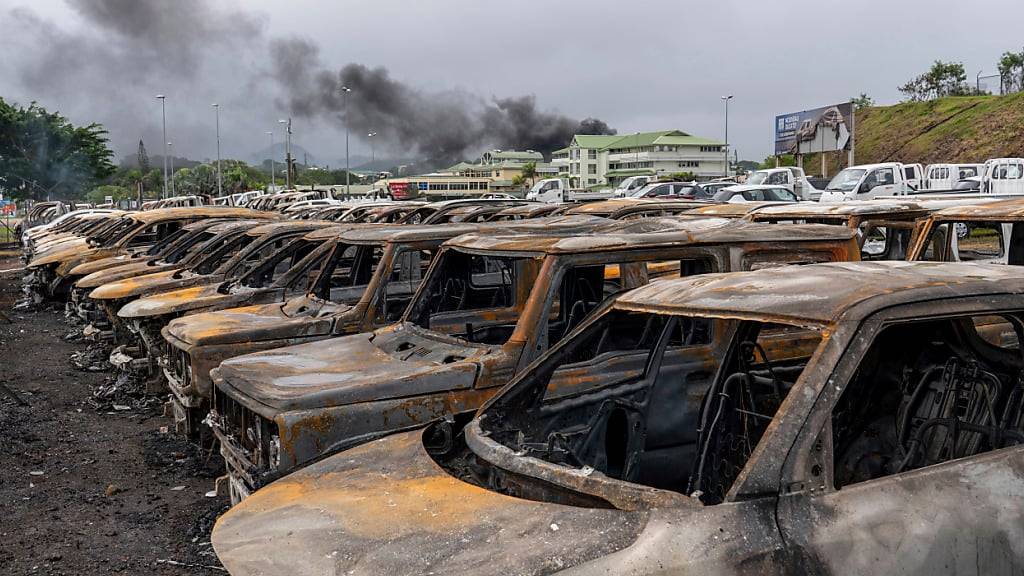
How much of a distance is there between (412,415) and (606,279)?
6.72 ft

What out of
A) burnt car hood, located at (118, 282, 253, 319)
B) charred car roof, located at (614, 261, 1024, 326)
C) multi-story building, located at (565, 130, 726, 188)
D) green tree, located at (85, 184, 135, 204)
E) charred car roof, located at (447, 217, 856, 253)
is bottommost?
burnt car hood, located at (118, 282, 253, 319)

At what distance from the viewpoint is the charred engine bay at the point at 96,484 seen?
5.48 m

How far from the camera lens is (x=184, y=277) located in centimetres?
1141

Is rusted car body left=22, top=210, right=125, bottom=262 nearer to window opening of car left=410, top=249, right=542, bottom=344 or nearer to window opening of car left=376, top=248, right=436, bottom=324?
window opening of car left=376, top=248, right=436, bottom=324

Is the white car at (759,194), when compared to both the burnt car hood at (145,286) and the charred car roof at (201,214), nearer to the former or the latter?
the charred car roof at (201,214)

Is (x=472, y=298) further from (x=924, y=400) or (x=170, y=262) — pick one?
(x=170, y=262)

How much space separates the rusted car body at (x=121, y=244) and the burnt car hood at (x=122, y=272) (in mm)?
2736

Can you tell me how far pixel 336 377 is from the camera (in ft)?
16.8

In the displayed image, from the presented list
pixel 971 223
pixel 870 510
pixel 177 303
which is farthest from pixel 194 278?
pixel 870 510

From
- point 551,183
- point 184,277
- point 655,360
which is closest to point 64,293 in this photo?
point 184,277

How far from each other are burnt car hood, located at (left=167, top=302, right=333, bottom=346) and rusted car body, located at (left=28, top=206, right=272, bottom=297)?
9.12 meters

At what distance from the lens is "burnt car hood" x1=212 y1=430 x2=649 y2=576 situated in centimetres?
267

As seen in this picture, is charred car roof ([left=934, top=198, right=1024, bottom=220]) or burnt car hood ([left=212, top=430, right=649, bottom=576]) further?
charred car roof ([left=934, top=198, right=1024, bottom=220])

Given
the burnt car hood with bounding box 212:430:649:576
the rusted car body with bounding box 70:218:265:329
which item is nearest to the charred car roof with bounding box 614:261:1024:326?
the burnt car hood with bounding box 212:430:649:576
